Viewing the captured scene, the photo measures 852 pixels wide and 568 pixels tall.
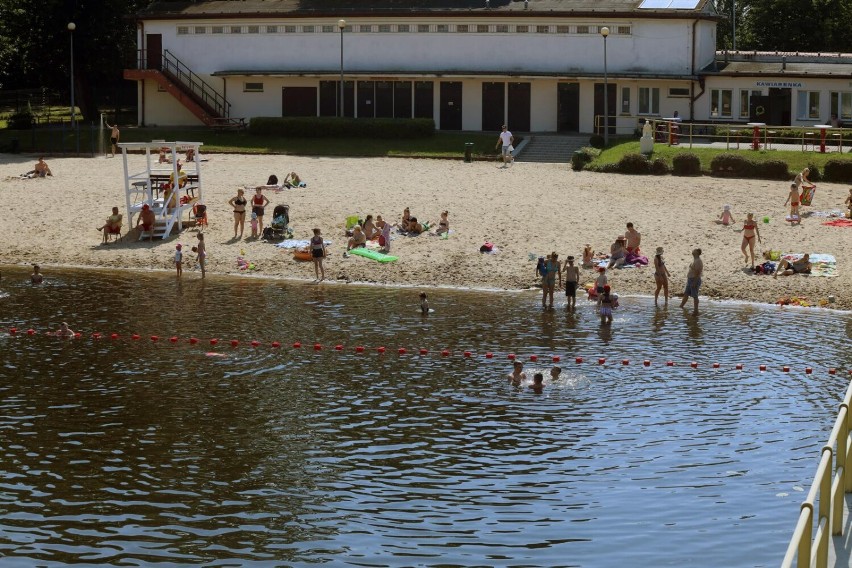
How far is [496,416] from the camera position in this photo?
22.3 m

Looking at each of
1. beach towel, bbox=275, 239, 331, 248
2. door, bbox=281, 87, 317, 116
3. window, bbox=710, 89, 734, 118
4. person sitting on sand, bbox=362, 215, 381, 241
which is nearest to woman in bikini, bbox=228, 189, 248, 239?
beach towel, bbox=275, 239, 331, 248

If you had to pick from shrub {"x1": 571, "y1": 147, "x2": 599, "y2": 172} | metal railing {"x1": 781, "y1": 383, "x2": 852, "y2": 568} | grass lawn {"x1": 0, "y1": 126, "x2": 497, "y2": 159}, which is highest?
grass lawn {"x1": 0, "y1": 126, "x2": 497, "y2": 159}

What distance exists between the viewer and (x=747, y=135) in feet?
169

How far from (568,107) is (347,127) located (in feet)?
34.9

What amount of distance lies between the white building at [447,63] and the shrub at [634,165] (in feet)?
27.6

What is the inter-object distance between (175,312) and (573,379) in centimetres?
1158

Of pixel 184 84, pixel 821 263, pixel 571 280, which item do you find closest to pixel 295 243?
pixel 571 280

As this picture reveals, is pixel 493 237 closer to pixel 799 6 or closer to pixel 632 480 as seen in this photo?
pixel 632 480

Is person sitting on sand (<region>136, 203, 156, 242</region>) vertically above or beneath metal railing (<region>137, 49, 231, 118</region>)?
beneath

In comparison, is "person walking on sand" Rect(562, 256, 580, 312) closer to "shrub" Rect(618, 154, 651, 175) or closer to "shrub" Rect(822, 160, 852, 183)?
"shrub" Rect(618, 154, 651, 175)

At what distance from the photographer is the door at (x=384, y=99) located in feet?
199

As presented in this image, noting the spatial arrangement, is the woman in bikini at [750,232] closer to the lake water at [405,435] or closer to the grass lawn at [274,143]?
the lake water at [405,435]

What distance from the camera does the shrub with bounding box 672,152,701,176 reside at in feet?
153

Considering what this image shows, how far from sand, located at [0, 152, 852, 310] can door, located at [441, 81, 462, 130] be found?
33.9 ft
